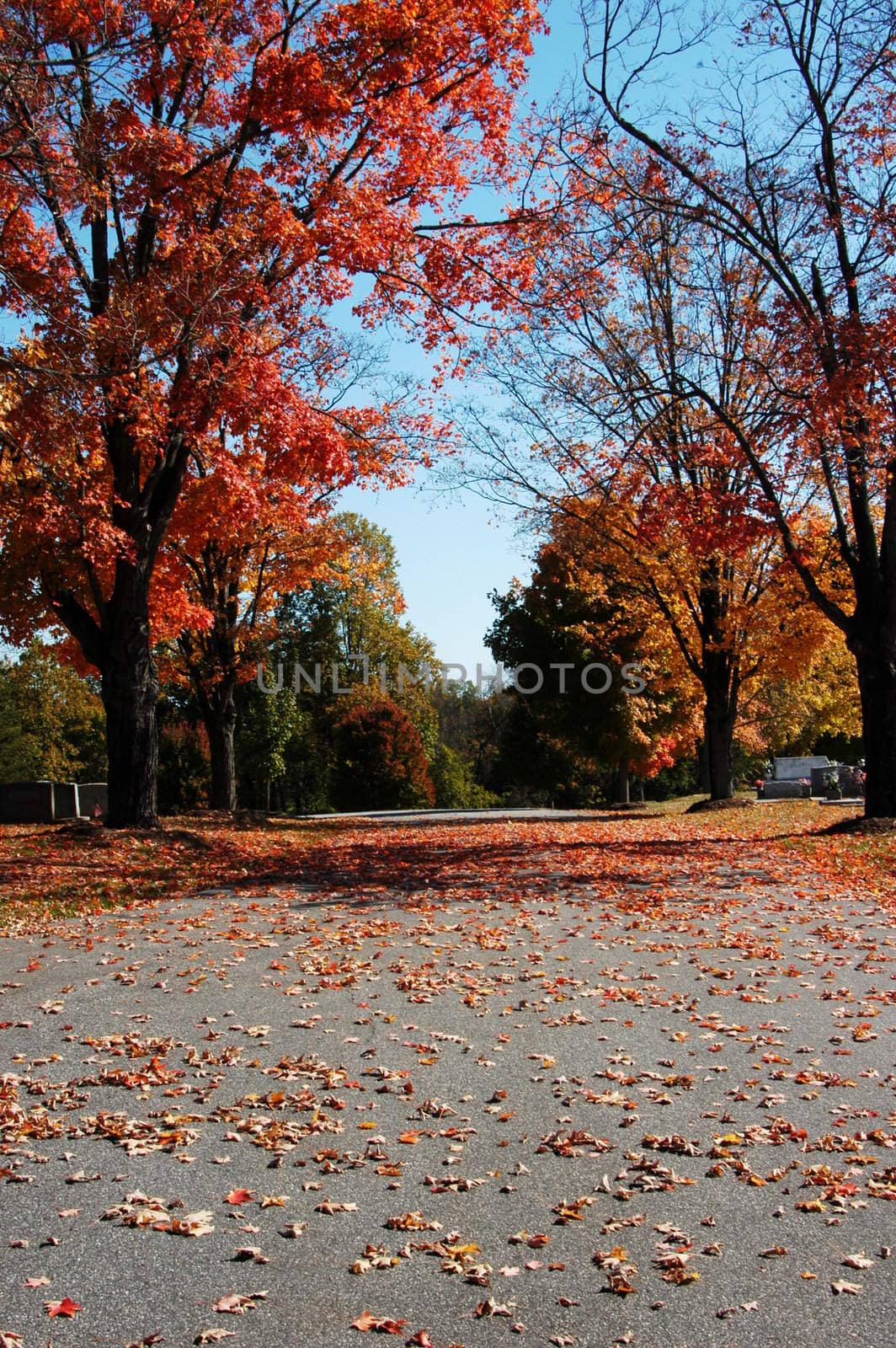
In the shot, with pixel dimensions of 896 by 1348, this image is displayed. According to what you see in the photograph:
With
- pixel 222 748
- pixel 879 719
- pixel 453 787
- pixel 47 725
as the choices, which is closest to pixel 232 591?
pixel 222 748

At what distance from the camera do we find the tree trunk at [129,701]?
14477 mm

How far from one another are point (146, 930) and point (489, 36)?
11.4 metres

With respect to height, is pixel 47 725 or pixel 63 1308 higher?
pixel 47 725

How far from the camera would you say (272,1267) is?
342 cm

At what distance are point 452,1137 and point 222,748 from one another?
20.2m

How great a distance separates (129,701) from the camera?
47.5 ft

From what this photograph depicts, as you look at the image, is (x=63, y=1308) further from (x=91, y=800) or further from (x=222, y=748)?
(x=91, y=800)

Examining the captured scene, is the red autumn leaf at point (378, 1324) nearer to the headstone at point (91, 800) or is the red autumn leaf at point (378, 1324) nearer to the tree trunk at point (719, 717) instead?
the tree trunk at point (719, 717)

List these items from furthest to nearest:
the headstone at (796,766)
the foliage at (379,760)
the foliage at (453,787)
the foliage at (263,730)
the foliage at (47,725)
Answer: the foliage at (47,725) → the foliage at (453,787) → the foliage at (263,730) → the foliage at (379,760) → the headstone at (796,766)

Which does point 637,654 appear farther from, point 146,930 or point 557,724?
point 146,930

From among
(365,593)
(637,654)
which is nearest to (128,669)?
(637,654)

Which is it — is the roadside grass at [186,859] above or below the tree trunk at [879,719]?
below

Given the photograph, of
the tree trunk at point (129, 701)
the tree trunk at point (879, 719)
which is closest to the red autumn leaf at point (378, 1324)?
the tree trunk at point (129, 701)

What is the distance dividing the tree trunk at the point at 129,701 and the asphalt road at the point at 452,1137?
631cm
